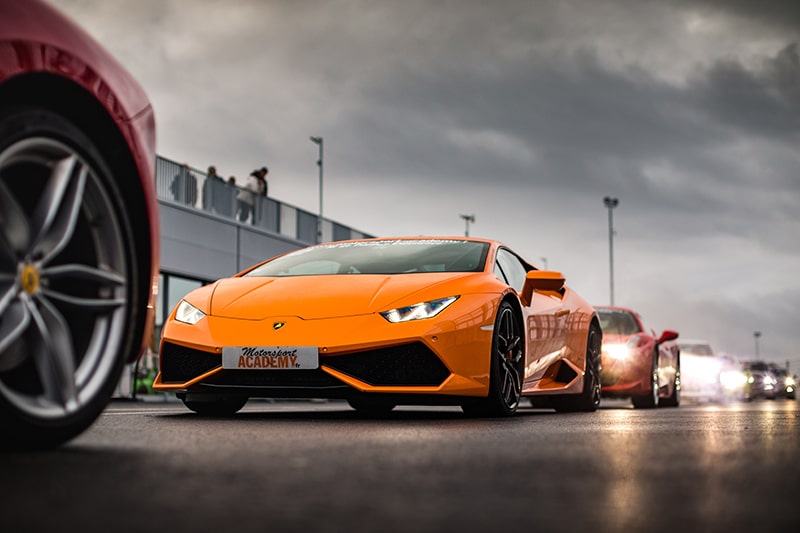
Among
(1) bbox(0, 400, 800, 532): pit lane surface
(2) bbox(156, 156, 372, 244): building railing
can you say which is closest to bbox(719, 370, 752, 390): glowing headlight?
(2) bbox(156, 156, 372, 244): building railing

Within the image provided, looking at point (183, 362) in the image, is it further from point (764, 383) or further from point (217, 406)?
point (764, 383)

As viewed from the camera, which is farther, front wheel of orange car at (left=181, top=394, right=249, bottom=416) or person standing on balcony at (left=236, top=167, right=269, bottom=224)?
person standing on balcony at (left=236, top=167, right=269, bottom=224)

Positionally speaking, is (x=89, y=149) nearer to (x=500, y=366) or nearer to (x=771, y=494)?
(x=771, y=494)

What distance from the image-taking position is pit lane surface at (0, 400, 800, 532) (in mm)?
2500

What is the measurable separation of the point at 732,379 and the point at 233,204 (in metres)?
15.1

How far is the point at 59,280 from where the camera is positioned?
13.3 feet

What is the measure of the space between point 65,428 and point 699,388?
26274mm

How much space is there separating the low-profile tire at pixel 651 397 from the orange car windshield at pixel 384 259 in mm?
6672

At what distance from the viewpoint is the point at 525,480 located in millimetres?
3268

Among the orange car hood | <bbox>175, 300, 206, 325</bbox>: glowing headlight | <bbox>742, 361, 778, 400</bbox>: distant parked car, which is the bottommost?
<bbox>742, 361, 778, 400</bbox>: distant parked car

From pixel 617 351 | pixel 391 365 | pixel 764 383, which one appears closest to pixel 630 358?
pixel 617 351

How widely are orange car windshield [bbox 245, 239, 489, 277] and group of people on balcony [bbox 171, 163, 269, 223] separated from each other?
21.1m

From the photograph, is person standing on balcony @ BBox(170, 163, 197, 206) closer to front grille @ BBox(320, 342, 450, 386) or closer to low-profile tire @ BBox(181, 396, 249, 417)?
low-profile tire @ BBox(181, 396, 249, 417)

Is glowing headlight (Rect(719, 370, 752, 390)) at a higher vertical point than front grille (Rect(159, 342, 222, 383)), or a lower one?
lower
